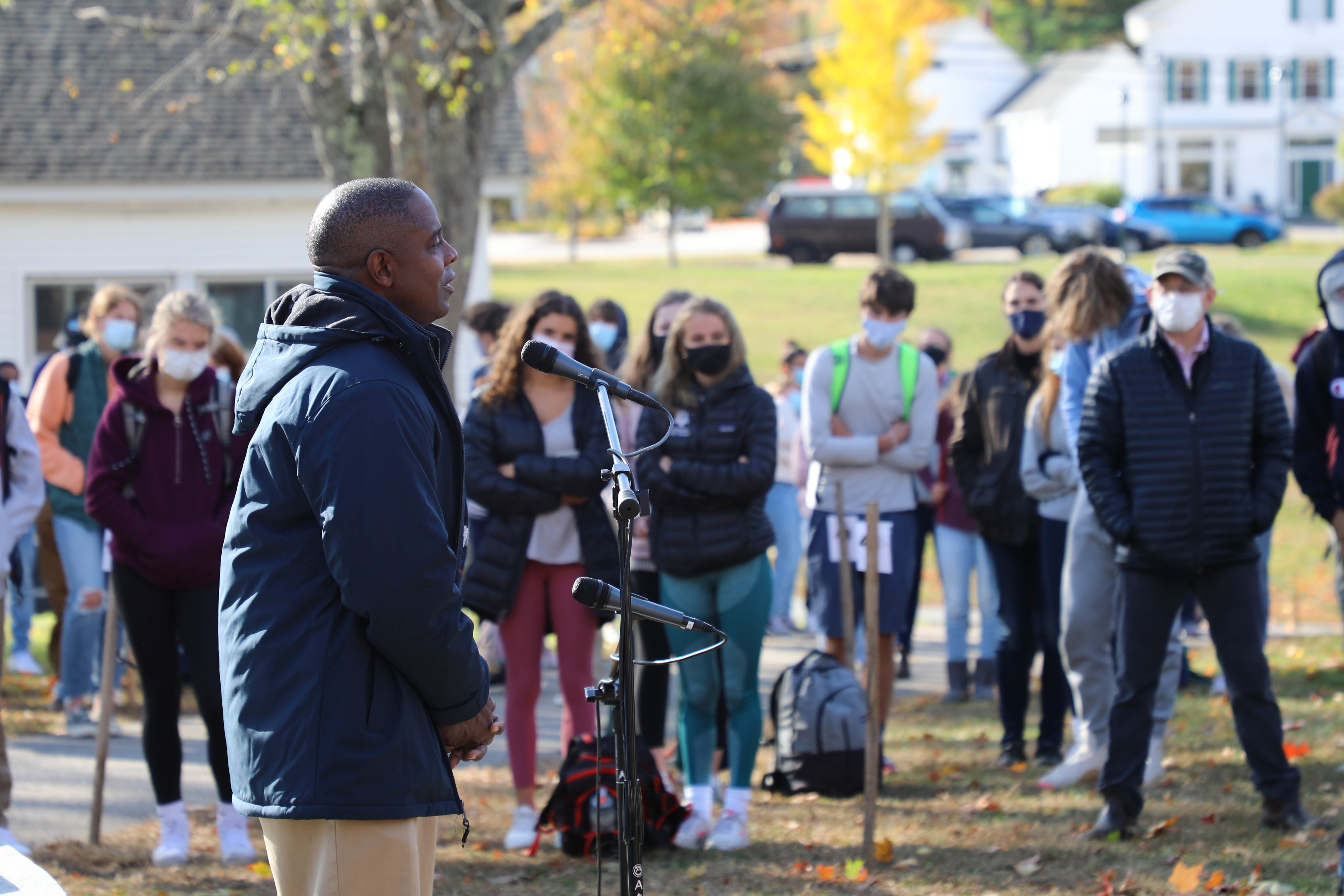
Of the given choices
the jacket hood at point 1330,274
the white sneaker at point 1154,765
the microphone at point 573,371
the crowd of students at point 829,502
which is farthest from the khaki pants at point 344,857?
the jacket hood at point 1330,274

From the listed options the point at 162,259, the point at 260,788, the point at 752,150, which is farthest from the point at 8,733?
the point at 752,150

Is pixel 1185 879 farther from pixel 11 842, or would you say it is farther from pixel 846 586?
pixel 11 842

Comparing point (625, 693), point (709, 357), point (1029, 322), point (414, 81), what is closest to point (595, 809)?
point (709, 357)

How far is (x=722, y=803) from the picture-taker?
6141mm

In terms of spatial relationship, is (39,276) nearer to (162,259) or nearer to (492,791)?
(162,259)

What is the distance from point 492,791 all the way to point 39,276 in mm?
11122

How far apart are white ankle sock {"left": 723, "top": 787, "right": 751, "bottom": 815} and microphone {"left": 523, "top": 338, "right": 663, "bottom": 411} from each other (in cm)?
252

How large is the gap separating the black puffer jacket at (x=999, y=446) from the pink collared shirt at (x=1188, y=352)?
1460 mm

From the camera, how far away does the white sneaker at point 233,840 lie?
5.48m

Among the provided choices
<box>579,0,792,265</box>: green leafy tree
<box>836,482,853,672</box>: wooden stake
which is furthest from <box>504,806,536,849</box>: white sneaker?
<box>579,0,792,265</box>: green leafy tree

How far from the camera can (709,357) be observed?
5.80 m

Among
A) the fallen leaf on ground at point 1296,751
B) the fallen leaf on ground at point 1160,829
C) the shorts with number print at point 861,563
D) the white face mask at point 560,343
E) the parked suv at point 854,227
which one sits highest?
the parked suv at point 854,227

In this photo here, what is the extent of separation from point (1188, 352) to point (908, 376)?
58.4 inches

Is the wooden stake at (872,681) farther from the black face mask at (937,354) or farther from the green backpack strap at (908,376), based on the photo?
the black face mask at (937,354)
